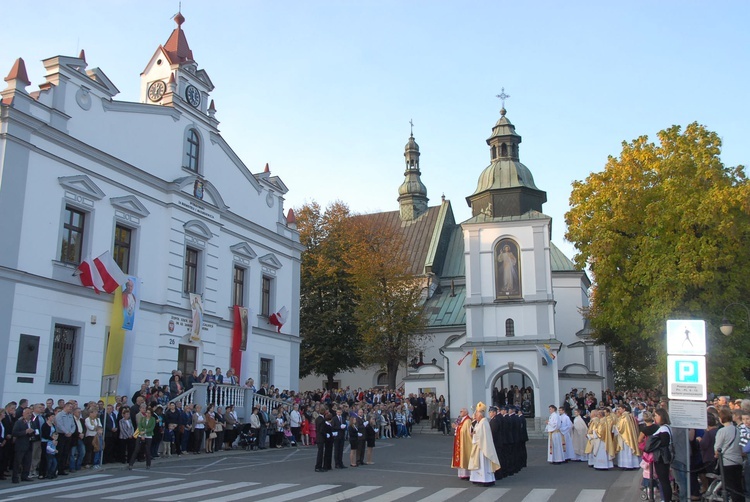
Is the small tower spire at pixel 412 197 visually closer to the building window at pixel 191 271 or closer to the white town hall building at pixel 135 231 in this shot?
the white town hall building at pixel 135 231

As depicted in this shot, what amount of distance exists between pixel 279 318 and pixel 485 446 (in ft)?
55.8

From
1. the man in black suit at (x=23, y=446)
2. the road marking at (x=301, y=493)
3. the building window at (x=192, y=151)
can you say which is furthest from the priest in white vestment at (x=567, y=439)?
the building window at (x=192, y=151)

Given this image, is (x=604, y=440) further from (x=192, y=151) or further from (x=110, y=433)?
(x=192, y=151)

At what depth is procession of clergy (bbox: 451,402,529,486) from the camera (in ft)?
51.7

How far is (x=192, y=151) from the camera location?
2745 cm

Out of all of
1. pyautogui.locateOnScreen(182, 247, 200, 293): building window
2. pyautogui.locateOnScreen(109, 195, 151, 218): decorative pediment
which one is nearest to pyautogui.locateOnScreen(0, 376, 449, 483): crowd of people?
pyautogui.locateOnScreen(182, 247, 200, 293): building window

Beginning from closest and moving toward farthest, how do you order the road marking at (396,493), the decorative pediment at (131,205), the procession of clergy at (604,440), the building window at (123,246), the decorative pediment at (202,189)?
the road marking at (396,493) → the procession of clergy at (604,440) → the decorative pediment at (131,205) → the building window at (123,246) → the decorative pediment at (202,189)

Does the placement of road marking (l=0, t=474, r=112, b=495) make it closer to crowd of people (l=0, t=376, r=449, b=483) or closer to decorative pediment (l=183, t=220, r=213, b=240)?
crowd of people (l=0, t=376, r=449, b=483)

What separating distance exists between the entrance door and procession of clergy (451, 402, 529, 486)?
1213 centimetres

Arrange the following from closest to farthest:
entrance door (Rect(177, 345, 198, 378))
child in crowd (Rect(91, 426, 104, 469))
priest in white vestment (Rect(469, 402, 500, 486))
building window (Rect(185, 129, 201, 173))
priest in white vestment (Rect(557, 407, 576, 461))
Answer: priest in white vestment (Rect(469, 402, 500, 486))
child in crowd (Rect(91, 426, 104, 469))
priest in white vestment (Rect(557, 407, 576, 461))
entrance door (Rect(177, 345, 198, 378))
building window (Rect(185, 129, 201, 173))

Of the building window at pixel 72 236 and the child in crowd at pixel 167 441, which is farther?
the building window at pixel 72 236

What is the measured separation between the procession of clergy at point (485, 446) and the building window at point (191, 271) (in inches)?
522

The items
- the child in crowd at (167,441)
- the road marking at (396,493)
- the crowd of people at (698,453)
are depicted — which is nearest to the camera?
the crowd of people at (698,453)

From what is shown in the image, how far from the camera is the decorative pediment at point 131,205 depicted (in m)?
23.1
